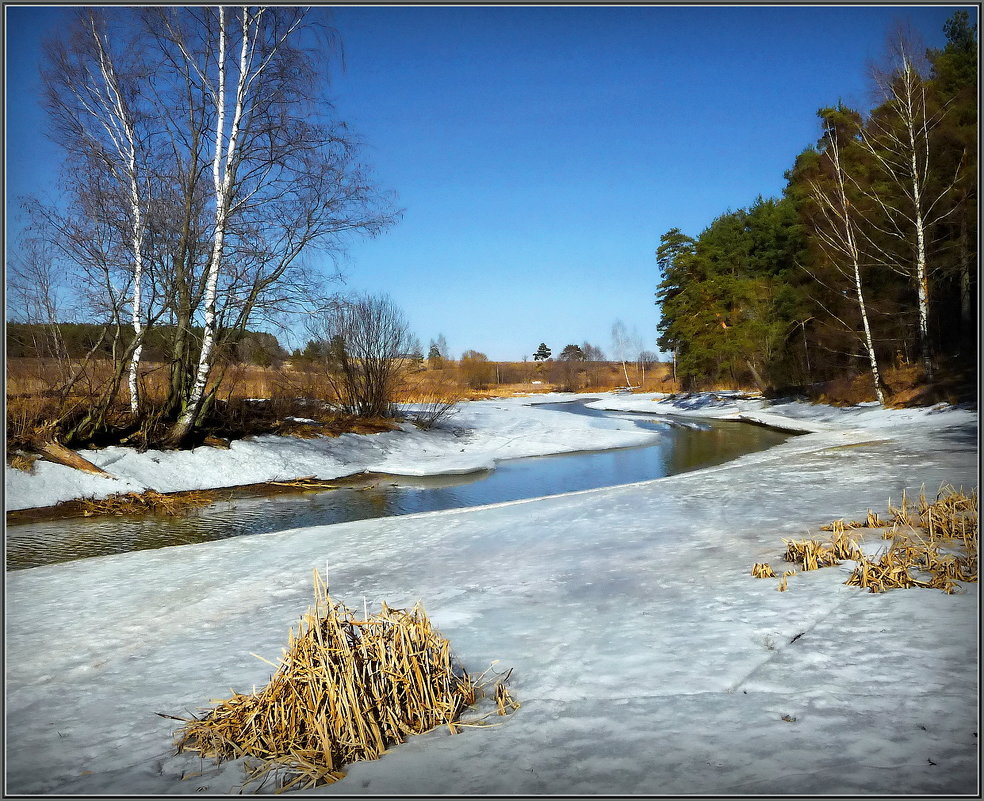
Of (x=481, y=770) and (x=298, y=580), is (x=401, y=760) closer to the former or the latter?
(x=481, y=770)

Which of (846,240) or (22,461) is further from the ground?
(846,240)

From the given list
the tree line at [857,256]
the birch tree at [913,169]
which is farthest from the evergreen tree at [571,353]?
the birch tree at [913,169]

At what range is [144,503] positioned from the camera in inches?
359

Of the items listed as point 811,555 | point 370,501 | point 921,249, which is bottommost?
point 370,501

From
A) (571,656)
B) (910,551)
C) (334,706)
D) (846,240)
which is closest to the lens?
(334,706)

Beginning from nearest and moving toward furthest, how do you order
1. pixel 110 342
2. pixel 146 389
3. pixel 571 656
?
pixel 571 656
pixel 110 342
pixel 146 389

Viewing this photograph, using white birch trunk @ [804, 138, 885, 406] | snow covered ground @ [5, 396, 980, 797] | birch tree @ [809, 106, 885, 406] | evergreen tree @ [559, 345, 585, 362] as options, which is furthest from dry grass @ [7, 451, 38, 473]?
evergreen tree @ [559, 345, 585, 362]

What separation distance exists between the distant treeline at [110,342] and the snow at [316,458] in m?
1.63

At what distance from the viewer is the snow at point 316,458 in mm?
9062

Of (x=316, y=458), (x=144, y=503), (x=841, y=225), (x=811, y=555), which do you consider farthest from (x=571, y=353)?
(x=811, y=555)

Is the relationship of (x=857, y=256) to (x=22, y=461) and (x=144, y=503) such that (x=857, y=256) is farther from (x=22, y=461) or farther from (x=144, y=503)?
(x=22, y=461)

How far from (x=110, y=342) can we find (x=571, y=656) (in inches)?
393

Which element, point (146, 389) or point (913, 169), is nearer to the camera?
point (913, 169)

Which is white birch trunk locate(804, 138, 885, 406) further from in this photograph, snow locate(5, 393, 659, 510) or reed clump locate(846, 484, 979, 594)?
reed clump locate(846, 484, 979, 594)
